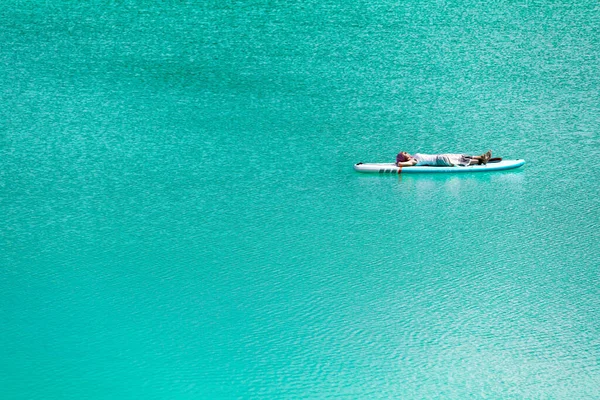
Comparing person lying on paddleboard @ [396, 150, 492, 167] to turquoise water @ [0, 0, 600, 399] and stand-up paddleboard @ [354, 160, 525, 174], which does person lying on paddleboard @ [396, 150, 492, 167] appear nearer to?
stand-up paddleboard @ [354, 160, 525, 174]

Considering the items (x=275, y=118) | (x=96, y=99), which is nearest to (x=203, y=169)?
(x=275, y=118)

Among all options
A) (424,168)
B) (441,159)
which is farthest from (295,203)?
(441,159)

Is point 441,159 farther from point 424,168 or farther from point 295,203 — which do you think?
point 295,203

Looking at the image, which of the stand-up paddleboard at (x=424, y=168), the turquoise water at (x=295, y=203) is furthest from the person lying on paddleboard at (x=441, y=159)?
the turquoise water at (x=295, y=203)

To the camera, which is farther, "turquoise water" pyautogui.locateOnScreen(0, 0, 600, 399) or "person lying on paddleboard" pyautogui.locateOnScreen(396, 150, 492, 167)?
"person lying on paddleboard" pyautogui.locateOnScreen(396, 150, 492, 167)

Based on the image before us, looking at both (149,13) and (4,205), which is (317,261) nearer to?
(4,205)

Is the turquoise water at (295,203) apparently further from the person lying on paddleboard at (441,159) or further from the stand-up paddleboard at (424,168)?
the person lying on paddleboard at (441,159)

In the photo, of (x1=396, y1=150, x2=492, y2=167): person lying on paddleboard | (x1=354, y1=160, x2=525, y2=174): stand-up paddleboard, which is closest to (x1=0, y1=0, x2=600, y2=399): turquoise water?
(x1=354, y1=160, x2=525, y2=174): stand-up paddleboard
